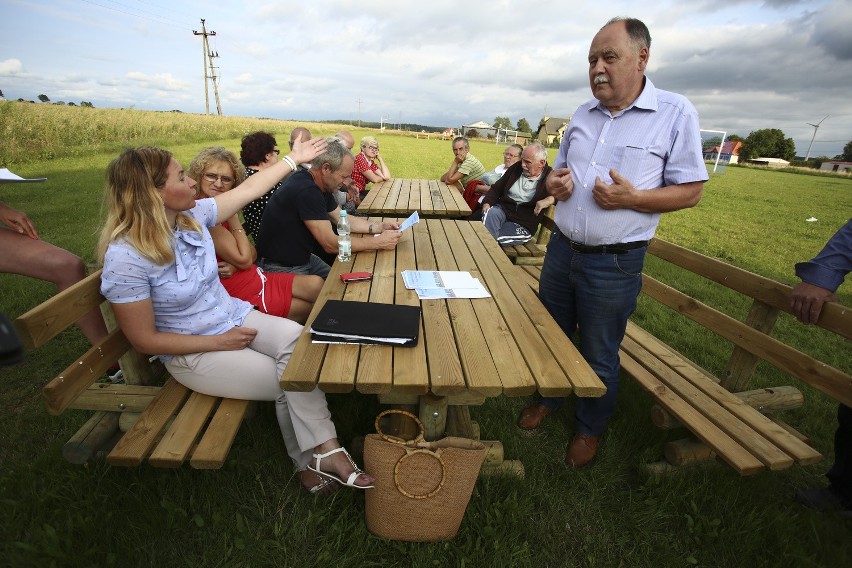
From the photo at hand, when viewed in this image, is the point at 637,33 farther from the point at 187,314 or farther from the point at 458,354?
the point at 187,314

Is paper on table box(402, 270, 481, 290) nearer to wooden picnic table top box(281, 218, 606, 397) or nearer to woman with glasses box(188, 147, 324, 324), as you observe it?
wooden picnic table top box(281, 218, 606, 397)

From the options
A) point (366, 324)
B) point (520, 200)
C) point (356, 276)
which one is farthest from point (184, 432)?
point (520, 200)

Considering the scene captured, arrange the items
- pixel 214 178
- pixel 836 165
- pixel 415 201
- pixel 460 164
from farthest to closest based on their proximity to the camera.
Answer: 1. pixel 836 165
2. pixel 460 164
3. pixel 415 201
4. pixel 214 178

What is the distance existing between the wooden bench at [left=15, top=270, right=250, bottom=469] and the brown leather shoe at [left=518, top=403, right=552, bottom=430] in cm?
167

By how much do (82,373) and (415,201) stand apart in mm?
4099

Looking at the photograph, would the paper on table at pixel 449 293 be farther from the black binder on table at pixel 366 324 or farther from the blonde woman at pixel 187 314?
the blonde woman at pixel 187 314

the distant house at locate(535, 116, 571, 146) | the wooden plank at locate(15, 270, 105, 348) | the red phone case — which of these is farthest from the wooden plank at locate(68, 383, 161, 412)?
the distant house at locate(535, 116, 571, 146)

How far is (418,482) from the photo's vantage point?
68.2 inches

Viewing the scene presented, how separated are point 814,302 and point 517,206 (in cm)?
328

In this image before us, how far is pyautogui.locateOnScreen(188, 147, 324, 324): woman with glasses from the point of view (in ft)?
8.87

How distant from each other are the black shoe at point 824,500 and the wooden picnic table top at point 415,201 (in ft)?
12.0

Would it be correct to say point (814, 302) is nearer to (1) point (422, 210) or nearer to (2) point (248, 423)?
(2) point (248, 423)

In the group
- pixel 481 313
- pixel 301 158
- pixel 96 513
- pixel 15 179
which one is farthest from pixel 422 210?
pixel 96 513

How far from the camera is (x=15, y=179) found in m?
2.33
